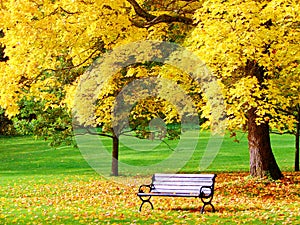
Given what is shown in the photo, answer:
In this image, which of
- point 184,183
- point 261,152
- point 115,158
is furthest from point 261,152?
point 115,158

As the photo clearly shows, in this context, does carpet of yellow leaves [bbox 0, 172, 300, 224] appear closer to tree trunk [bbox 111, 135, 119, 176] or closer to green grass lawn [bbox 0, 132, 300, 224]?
green grass lawn [bbox 0, 132, 300, 224]

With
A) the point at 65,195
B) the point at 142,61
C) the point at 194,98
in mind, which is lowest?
the point at 65,195

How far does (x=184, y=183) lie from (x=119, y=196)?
404 centimetres

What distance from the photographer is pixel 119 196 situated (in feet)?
51.4

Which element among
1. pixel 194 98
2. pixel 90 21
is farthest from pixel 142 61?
pixel 90 21

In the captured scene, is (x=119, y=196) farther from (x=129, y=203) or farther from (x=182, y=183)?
(x=182, y=183)

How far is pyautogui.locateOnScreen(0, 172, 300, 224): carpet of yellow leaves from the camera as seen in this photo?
418 inches

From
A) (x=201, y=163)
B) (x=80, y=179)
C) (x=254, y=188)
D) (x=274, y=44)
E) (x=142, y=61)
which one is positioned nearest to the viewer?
(x=274, y=44)

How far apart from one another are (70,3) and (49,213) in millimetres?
5082

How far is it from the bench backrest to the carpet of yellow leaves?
0.41 metres

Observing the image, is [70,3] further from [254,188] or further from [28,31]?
[254,188]

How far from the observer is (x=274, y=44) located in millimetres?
12906

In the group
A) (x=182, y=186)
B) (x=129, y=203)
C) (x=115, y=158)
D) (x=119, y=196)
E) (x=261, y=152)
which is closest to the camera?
(x=182, y=186)

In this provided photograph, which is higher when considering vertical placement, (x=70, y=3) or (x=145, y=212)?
(x=70, y=3)
